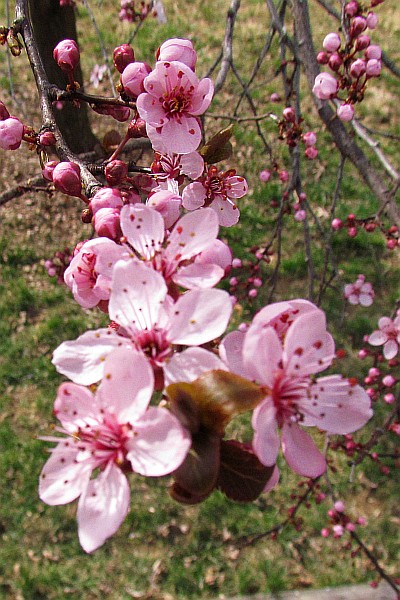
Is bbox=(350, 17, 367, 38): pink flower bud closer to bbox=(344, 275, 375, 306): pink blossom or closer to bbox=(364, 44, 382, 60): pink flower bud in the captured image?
bbox=(364, 44, 382, 60): pink flower bud

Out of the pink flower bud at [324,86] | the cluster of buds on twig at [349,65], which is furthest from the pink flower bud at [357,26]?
the pink flower bud at [324,86]

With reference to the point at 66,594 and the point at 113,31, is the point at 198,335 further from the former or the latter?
the point at 113,31

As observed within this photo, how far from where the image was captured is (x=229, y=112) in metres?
5.08

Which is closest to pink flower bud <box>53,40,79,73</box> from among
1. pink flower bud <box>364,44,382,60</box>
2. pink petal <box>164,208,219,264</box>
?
pink petal <box>164,208,219,264</box>

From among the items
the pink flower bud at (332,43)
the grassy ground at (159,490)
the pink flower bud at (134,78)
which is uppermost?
the pink flower bud at (134,78)

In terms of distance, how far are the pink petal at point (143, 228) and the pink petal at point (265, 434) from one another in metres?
0.39

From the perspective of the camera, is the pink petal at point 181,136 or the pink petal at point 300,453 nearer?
the pink petal at point 300,453

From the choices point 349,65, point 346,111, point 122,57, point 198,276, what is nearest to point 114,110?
point 122,57

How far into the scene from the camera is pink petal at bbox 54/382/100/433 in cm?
87

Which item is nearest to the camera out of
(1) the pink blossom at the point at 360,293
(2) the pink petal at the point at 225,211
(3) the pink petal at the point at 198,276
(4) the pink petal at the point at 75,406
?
(4) the pink petal at the point at 75,406

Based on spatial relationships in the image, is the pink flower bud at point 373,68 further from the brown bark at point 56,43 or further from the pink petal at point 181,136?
the brown bark at point 56,43

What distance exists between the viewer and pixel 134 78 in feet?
4.29

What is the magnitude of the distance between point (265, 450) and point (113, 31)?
19.5 feet

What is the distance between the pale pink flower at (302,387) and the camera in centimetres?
84
